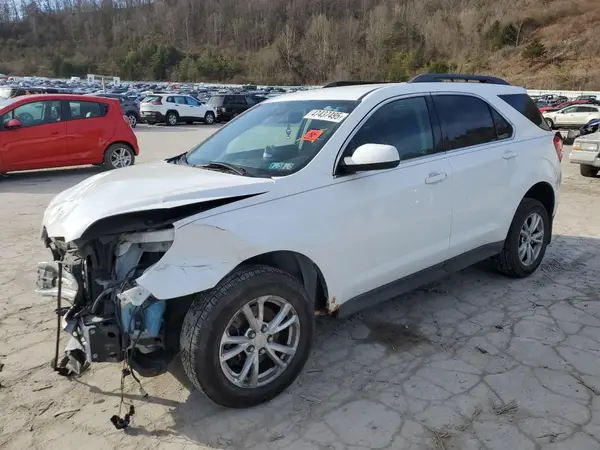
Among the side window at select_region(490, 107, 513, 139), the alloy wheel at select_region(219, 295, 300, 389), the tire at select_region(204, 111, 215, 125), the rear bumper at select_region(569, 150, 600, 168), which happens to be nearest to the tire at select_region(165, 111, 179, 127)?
the tire at select_region(204, 111, 215, 125)

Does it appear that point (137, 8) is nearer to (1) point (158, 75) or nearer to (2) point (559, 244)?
(1) point (158, 75)

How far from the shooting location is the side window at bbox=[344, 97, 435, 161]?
3.46 metres

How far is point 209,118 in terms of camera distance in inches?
1123

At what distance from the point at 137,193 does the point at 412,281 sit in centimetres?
202

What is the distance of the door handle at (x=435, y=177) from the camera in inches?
145

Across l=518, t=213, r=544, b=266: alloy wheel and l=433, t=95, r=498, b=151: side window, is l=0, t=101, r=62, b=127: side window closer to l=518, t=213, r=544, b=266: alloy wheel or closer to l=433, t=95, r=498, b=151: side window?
l=433, t=95, r=498, b=151: side window

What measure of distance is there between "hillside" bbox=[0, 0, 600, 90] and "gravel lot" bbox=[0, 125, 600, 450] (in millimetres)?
71950

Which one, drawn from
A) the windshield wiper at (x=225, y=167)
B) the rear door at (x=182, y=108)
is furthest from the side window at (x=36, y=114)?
the rear door at (x=182, y=108)

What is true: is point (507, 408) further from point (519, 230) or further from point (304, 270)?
point (519, 230)

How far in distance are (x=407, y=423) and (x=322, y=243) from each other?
1113 mm

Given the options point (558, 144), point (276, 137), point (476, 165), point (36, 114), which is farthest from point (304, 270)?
point (36, 114)

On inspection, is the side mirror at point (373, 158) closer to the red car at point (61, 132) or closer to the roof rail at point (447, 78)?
the roof rail at point (447, 78)

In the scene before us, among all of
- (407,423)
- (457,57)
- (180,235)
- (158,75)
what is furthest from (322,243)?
(158,75)

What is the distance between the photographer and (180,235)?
260 centimetres
